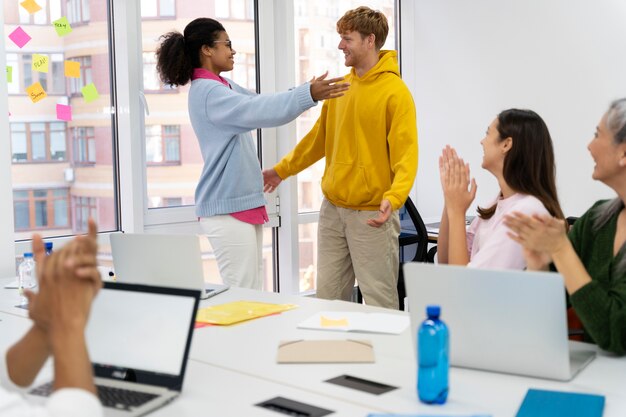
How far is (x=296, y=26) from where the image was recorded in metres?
4.30

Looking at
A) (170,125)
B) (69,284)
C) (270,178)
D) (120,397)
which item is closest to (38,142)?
(170,125)

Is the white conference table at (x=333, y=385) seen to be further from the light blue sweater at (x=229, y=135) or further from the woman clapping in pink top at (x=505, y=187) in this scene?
the light blue sweater at (x=229, y=135)

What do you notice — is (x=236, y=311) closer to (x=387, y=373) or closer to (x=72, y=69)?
(x=387, y=373)

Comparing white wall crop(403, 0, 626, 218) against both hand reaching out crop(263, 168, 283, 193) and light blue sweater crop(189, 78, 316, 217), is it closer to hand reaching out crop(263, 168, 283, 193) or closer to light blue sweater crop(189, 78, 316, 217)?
hand reaching out crop(263, 168, 283, 193)

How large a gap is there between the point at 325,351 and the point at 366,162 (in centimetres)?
146

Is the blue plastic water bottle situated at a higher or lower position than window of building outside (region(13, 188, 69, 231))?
lower

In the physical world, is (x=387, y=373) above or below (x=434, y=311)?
below

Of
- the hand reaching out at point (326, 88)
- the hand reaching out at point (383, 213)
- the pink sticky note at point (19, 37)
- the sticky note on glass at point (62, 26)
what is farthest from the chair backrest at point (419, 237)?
the pink sticky note at point (19, 37)

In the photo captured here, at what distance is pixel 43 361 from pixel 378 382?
0.71m

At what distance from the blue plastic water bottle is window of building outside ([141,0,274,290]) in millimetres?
2315

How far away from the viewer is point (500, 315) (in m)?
1.61

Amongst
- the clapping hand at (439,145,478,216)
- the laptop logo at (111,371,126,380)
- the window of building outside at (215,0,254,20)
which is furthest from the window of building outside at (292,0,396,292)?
the laptop logo at (111,371,126,380)

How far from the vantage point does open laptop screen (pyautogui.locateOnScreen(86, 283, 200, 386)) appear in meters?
1.60

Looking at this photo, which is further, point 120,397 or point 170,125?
point 170,125
